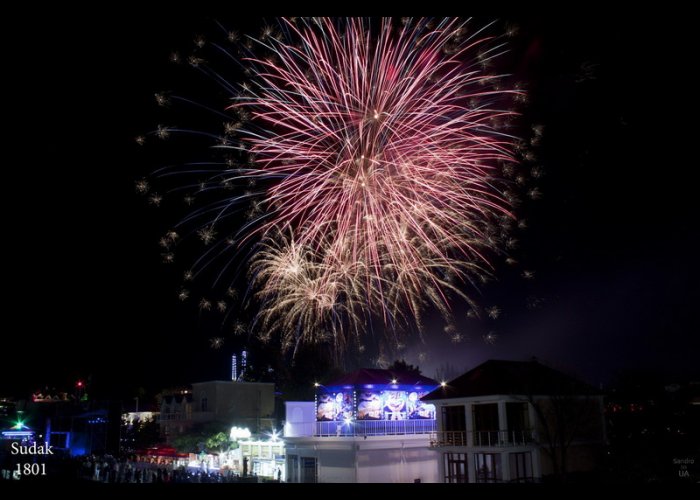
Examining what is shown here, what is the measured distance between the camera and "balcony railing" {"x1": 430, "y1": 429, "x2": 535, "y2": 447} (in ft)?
79.5

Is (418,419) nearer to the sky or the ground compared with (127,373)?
nearer to the ground

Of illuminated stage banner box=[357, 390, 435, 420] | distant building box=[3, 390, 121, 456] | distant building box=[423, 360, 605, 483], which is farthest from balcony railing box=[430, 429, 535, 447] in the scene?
distant building box=[3, 390, 121, 456]

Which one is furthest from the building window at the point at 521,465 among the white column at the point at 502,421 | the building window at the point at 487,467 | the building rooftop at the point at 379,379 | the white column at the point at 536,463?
the building rooftop at the point at 379,379

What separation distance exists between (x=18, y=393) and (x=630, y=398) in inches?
1538

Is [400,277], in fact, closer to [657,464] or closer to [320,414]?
[320,414]

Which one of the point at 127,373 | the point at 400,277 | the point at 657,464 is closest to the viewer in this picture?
the point at 657,464

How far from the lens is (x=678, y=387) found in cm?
4203

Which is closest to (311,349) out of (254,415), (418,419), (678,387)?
(254,415)

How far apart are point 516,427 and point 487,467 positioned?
6.97 feet

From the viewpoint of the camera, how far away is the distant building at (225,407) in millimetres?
45844

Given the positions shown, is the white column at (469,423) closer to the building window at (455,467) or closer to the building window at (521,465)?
the building window at (455,467)

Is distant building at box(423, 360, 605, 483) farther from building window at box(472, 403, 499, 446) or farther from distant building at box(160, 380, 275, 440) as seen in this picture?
distant building at box(160, 380, 275, 440)

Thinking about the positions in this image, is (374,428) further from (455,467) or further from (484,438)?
(484,438)

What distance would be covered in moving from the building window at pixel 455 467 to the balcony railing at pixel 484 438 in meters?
0.57
